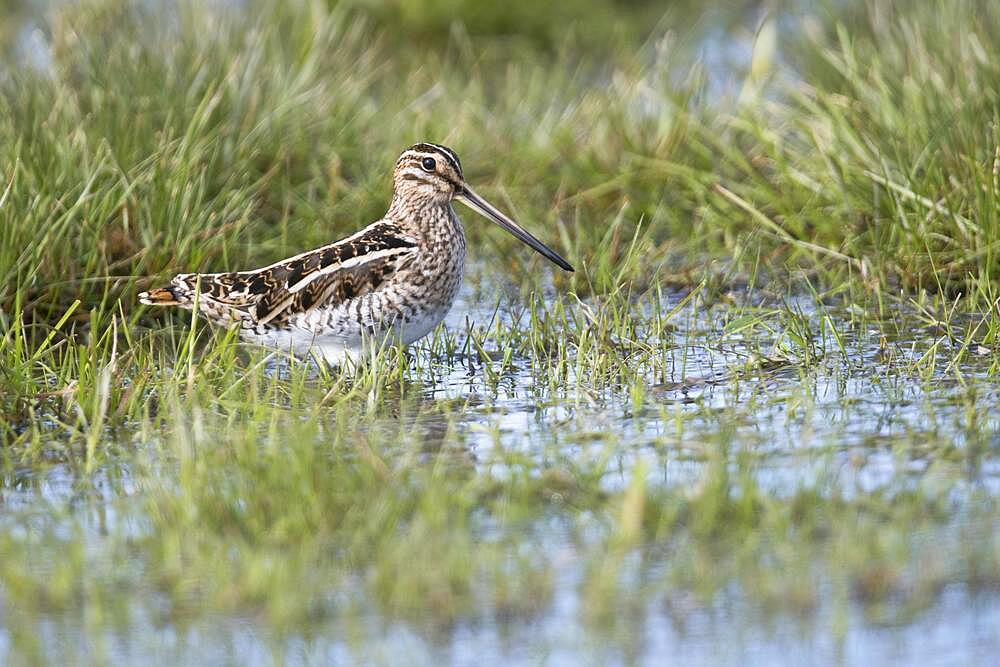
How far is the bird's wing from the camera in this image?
19.9ft

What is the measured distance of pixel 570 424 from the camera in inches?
200

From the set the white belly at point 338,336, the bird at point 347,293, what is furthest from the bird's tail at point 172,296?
the white belly at point 338,336

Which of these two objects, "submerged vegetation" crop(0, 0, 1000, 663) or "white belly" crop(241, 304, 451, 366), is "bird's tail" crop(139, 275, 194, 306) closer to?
"submerged vegetation" crop(0, 0, 1000, 663)

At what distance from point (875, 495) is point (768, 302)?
2.79 meters

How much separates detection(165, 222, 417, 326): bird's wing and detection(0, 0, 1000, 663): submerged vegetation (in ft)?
0.54

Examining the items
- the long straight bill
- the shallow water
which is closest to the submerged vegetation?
the shallow water

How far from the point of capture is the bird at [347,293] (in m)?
6.00

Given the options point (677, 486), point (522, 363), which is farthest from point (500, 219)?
point (677, 486)

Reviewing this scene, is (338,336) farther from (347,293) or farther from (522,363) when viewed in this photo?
(522,363)

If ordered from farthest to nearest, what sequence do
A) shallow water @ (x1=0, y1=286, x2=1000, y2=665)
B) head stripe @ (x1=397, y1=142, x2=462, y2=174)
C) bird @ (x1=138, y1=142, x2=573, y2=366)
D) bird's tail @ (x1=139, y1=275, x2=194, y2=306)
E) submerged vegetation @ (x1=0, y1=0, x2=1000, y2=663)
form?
head stripe @ (x1=397, y1=142, x2=462, y2=174), bird's tail @ (x1=139, y1=275, x2=194, y2=306), bird @ (x1=138, y1=142, x2=573, y2=366), submerged vegetation @ (x1=0, y1=0, x2=1000, y2=663), shallow water @ (x1=0, y1=286, x2=1000, y2=665)

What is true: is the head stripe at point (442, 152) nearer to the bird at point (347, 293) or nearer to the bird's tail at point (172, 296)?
the bird at point (347, 293)

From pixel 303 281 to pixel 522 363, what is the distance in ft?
2.88

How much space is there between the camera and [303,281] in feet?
20.2

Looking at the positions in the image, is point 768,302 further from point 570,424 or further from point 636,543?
point 636,543
